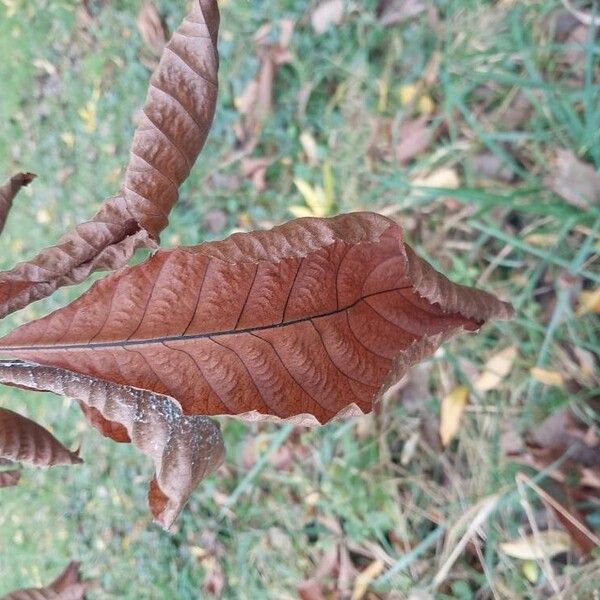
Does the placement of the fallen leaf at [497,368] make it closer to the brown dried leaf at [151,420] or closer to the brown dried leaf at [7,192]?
the brown dried leaf at [151,420]

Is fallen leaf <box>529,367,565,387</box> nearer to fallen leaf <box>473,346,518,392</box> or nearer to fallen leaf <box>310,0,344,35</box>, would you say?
fallen leaf <box>473,346,518,392</box>

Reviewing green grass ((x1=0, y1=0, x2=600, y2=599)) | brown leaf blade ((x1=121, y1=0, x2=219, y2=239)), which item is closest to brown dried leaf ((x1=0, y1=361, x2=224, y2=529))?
brown leaf blade ((x1=121, y1=0, x2=219, y2=239))

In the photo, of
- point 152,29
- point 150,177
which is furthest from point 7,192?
point 152,29

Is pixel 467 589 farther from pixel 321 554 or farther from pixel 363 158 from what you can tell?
pixel 363 158

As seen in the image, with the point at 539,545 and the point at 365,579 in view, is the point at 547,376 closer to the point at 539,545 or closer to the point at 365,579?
the point at 539,545

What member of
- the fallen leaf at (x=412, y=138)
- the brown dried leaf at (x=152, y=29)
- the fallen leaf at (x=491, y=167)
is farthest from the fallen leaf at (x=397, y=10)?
the brown dried leaf at (x=152, y=29)

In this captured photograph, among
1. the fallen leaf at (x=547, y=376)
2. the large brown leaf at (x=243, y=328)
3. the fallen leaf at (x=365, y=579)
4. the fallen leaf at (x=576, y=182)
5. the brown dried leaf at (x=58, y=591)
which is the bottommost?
the fallen leaf at (x=365, y=579)
